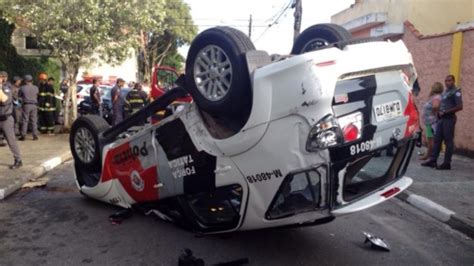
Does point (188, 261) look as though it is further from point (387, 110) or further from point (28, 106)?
point (28, 106)

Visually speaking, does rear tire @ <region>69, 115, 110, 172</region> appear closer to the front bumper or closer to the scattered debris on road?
the scattered debris on road

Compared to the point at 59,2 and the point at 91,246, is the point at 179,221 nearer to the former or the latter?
the point at 91,246

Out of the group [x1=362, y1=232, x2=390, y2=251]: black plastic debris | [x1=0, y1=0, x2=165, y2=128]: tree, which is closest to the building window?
[x1=0, y1=0, x2=165, y2=128]: tree

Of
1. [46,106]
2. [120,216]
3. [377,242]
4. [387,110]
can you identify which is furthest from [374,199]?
[46,106]

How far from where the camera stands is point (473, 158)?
32.7 feet

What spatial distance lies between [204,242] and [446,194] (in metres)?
4.01

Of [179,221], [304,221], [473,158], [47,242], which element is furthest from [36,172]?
[473,158]

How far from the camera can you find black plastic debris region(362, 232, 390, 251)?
4441 mm

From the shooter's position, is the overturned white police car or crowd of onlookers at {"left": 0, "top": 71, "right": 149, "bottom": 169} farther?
crowd of onlookers at {"left": 0, "top": 71, "right": 149, "bottom": 169}

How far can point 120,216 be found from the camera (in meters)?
5.21

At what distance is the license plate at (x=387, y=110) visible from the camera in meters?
3.55

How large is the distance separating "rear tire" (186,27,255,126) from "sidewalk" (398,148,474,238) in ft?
11.0

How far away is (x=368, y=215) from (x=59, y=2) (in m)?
9.80

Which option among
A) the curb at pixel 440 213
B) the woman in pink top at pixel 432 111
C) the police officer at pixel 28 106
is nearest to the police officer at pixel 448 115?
the woman in pink top at pixel 432 111
